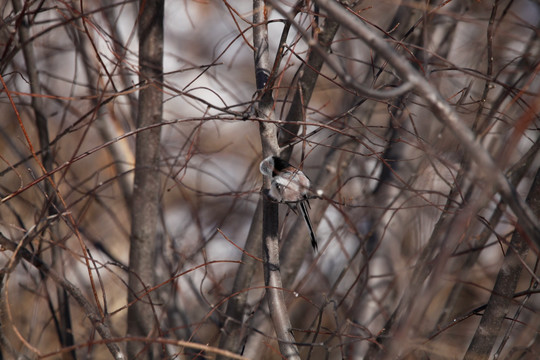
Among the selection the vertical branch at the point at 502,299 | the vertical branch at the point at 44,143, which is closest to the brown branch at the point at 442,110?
the vertical branch at the point at 502,299

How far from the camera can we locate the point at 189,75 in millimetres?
3156

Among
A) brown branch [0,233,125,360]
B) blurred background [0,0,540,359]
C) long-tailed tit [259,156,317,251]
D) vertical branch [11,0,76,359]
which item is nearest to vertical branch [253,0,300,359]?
long-tailed tit [259,156,317,251]

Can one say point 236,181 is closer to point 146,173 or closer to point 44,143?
point 146,173

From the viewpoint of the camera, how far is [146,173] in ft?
5.91

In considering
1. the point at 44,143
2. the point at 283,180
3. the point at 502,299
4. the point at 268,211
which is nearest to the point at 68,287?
the point at 268,211

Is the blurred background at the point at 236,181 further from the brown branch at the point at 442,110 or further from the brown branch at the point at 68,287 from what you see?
the brown branch at the point at 442,110

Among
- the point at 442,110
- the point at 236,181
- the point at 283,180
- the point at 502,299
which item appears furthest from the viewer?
the point at 236,181

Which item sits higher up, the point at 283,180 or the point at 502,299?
the point at 283,180

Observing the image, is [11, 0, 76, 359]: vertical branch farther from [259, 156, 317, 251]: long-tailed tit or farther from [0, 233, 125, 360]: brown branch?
[259, 156, 317, 251]: long-tailed tit

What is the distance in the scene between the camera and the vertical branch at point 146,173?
68.8 inches

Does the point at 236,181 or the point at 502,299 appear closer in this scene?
the point at 502,299

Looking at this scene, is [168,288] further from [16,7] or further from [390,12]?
[390,12]

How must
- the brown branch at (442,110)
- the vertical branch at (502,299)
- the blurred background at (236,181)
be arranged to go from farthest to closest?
the blurred background at (236,181) < the vertical branch at (502,299) < the brown branch at (442,110)

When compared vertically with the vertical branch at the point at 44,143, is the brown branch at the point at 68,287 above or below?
below
